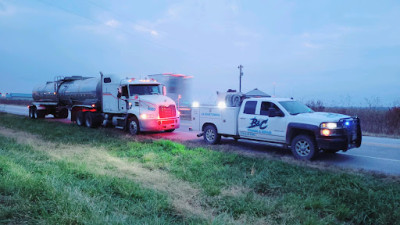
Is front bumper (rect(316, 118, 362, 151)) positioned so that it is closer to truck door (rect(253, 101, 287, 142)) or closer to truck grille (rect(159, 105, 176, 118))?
truck door (rect(253, 101, 287, 142))

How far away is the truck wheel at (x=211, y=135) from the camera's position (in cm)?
1163

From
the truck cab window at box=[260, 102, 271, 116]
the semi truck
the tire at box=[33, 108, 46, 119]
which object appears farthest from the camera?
the tire at box=[33, 108, 46, 119]

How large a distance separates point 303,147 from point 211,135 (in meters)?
4.00

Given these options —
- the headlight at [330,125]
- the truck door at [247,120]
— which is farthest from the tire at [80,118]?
the headlight at [330,125]

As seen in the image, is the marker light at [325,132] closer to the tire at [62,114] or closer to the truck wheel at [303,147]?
the truck wheel at [303,147]

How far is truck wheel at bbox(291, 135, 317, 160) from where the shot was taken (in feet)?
28.5

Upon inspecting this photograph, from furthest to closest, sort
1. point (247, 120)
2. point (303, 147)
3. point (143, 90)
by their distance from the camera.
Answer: point (143, 90) < point (247, 120) < point (303, 147)

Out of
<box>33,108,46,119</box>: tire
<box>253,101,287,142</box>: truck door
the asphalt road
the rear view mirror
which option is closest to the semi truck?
<box>33,108,46,119</box>: tire

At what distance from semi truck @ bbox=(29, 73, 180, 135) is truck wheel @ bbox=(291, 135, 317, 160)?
6.98 m

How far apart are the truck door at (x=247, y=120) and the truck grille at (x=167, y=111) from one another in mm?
4687

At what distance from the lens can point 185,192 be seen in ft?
18.7

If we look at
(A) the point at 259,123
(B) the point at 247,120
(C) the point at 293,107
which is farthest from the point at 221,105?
(C) the point at 293,107

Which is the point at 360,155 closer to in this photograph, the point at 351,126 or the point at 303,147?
the point at 351,126

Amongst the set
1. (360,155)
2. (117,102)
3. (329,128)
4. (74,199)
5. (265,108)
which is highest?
(117,102)
